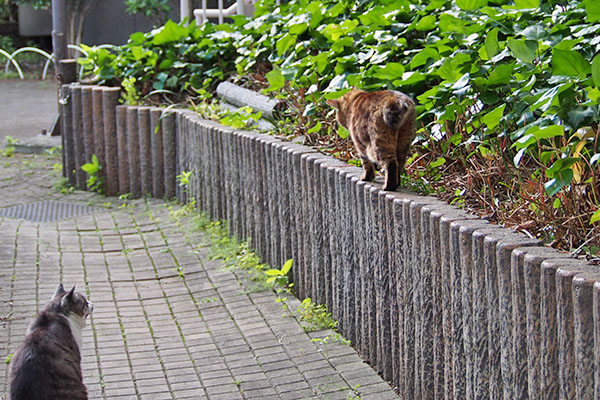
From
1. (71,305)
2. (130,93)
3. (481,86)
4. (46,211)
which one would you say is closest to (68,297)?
(71,305)

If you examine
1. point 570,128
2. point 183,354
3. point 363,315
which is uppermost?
point 570,128

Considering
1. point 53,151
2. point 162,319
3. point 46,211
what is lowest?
point 162,319

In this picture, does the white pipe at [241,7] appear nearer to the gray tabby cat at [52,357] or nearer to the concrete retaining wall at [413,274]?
the concrete retaining wall at [413,274]

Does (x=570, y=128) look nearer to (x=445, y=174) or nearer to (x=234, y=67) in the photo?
(x=445, y=174)

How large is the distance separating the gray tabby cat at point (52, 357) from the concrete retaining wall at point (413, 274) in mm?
1680

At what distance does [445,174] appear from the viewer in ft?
15.7

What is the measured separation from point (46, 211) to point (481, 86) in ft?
17.5

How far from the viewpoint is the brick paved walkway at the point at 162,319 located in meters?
4.63

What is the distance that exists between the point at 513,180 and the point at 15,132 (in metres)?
10.4

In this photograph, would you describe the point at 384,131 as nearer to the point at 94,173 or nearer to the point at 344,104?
the point at 344,104

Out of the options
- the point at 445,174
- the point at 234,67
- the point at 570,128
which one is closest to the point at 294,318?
A: the point at 445,174

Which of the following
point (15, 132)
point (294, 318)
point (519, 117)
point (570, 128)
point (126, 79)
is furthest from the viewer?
point (15, 132)

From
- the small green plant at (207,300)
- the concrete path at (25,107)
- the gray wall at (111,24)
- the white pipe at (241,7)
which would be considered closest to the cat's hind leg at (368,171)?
the small green plant at (207,300)

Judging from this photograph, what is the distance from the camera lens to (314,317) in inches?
215
